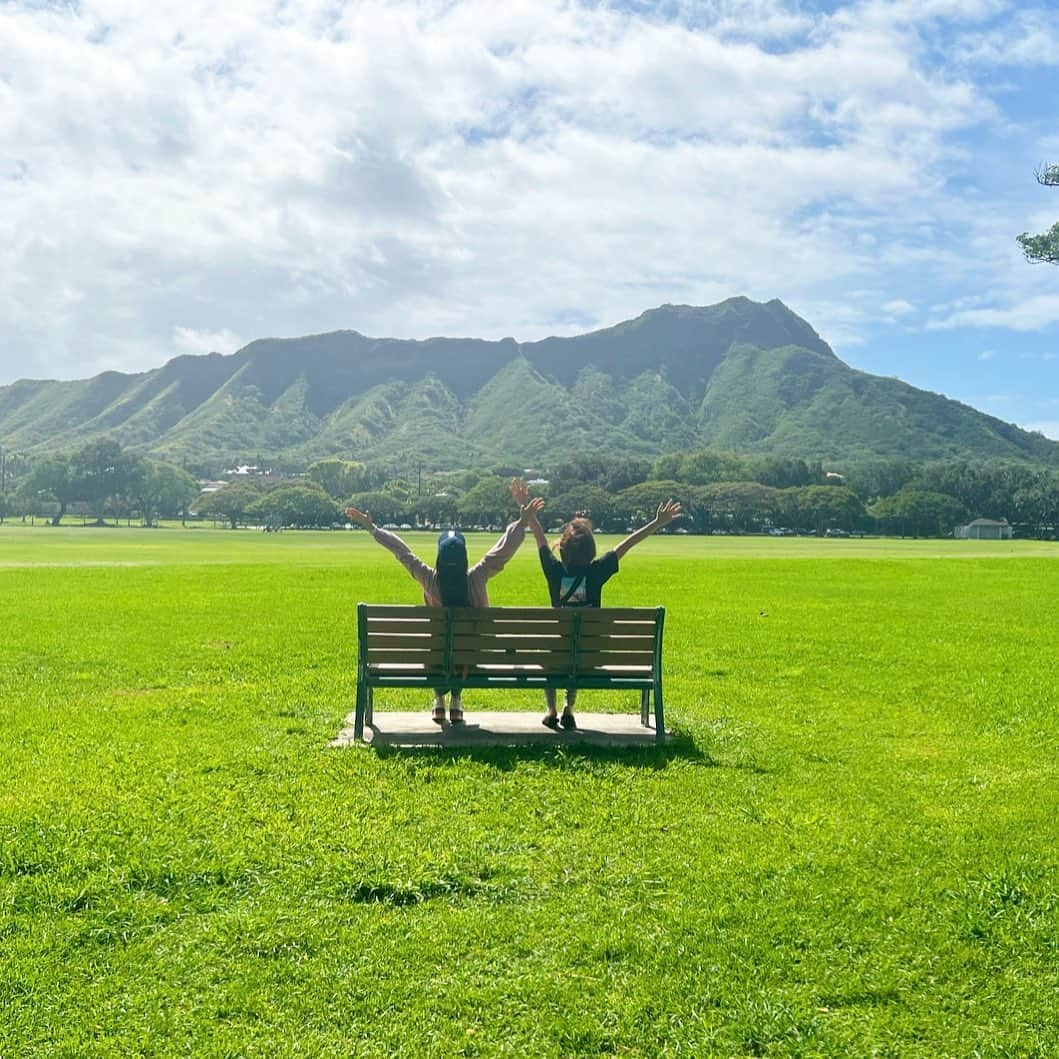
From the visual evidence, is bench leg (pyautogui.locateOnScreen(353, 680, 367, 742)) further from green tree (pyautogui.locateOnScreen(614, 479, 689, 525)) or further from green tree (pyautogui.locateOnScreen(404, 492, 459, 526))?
green tree (pyautogui.locateOnScreen(404, 492, 459, 526))

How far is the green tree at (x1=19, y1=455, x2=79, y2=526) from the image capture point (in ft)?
494

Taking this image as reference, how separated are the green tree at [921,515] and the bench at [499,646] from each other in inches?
4835

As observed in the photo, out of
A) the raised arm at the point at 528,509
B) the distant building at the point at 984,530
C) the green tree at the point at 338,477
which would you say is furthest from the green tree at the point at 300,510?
the raised arm at the point at 528,509

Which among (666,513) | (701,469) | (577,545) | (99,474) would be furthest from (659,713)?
(99,474)

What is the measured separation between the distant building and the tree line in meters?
1.55

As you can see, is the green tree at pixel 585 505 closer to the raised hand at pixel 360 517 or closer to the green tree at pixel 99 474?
the green tree at pixel 99 474

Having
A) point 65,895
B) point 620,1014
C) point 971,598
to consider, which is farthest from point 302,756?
point 971,598

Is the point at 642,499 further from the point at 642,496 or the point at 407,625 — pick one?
the point at 407,625

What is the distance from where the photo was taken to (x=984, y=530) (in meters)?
123

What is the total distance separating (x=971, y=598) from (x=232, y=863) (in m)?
20.3

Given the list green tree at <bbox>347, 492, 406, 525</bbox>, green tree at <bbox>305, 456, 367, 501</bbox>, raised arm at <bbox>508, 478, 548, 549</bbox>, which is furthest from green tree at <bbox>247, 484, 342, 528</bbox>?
raised arm at <bbox>508, 478, 548, 549</bbox>

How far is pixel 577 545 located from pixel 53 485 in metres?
162

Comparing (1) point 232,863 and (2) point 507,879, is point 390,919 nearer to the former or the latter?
(2) point 507,879

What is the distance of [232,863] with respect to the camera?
15.9 feet
